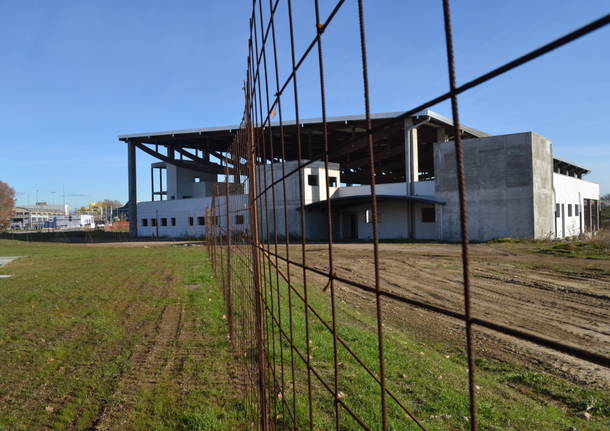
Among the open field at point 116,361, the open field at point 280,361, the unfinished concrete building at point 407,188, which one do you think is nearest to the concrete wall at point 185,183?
the unfinished concrete building at point 407,188

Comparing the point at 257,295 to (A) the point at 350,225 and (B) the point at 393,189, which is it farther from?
(A) the point at 350,225

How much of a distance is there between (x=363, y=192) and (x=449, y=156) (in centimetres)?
889

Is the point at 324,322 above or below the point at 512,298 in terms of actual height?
above

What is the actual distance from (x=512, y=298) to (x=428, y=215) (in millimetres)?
19909

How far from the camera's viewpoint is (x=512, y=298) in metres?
9.88

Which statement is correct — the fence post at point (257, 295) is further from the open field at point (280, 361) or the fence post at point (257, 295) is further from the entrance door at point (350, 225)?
the entrance door at point (350, 225)

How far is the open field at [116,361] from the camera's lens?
4.12 m

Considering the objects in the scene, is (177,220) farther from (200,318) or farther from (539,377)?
(539,377)

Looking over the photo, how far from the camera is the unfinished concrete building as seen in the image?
2302cm

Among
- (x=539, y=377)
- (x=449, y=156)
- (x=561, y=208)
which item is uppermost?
(x=449, y=156)

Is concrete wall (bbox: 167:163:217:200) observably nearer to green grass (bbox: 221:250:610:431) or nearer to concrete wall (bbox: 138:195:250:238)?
concrete wall (bbox: 138:195:250:238)

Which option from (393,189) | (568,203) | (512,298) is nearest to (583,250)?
(568,203)

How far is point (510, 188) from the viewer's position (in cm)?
2306

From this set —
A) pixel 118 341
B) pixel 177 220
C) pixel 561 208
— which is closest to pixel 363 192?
pixel 561 208
